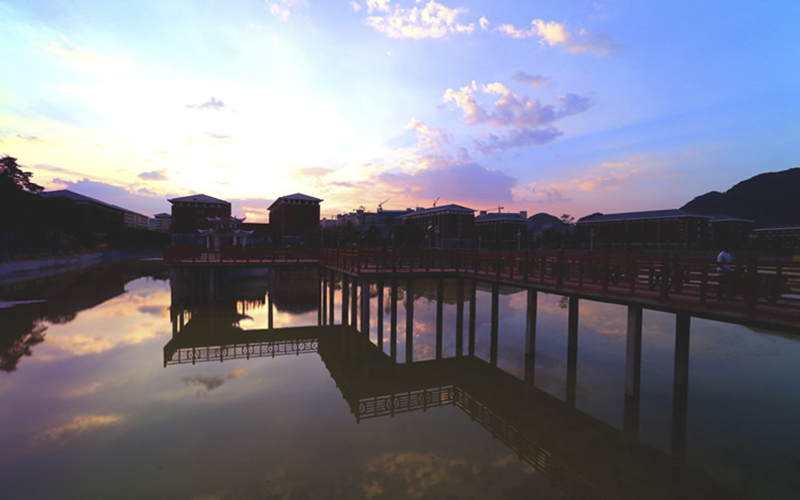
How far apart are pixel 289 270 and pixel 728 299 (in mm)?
57666

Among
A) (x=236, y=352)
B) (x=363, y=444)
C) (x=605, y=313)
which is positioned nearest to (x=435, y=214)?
(x=605, y=313)

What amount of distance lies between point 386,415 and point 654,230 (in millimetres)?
94401

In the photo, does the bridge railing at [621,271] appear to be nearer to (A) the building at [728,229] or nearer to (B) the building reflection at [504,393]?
(B) the building reflection at [504,393]

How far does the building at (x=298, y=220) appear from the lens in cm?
7919

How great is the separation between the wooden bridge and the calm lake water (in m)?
2.69

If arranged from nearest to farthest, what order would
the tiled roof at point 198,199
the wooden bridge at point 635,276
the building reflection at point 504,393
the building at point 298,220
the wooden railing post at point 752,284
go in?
the building reflection at point 504,393 < the wooden railing post at point 752,284 < the wooden bridge at point 635,276 < the tiled roof at point 198,199 < the building at point 298,220

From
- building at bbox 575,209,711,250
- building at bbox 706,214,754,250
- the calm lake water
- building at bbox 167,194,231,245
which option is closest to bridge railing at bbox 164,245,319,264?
the calm lake water

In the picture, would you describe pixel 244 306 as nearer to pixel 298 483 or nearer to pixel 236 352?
pixel 236 352

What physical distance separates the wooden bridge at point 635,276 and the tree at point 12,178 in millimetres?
49714

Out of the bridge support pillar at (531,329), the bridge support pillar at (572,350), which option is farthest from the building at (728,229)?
the bridge support pillar at (531,329)

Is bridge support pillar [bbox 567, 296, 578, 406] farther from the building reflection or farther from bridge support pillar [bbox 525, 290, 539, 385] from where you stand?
bridge support pillar [bbox 525, 290, 539, 385]

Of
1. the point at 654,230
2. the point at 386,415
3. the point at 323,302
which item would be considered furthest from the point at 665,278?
the point at 654,230

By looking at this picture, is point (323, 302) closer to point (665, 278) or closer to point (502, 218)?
point (665, 278)

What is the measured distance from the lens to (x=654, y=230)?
84.4 metres
